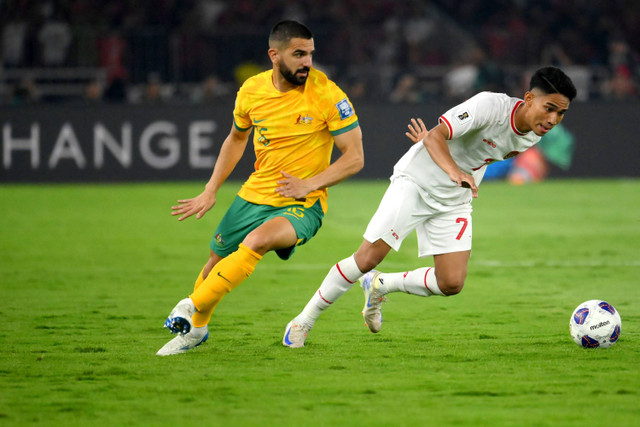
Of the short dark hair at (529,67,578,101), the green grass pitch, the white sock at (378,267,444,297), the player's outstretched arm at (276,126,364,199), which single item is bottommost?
the green grass pitch

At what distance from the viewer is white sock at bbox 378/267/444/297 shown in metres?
6.15

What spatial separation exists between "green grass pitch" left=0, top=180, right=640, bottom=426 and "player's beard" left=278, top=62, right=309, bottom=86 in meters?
1.61

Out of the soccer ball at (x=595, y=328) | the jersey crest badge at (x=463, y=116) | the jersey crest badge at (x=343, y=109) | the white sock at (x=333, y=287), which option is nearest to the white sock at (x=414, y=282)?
the white sock at (x=333, y=287)

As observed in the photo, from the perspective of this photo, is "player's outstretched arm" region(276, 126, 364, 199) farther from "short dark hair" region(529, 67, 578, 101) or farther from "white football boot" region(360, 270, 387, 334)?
"short dark hair" region(529, 67, 578, 101)

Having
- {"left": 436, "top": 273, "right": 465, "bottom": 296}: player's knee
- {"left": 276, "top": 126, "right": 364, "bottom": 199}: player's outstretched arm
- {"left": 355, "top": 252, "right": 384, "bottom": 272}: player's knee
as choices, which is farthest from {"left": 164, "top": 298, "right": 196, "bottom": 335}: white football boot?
{"left": 436, "top": 273, "right": 465, "bottom": 296}: player's knee

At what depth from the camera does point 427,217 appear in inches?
241

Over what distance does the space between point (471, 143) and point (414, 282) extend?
38.1 inches

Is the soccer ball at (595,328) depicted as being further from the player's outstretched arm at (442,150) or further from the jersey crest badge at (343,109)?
the jersey crest badge at (343,109)

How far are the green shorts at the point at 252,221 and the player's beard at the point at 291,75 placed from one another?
751mm

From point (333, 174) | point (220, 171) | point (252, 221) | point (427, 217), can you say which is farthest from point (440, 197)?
point (220, 171)

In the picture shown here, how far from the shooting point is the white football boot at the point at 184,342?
564cm

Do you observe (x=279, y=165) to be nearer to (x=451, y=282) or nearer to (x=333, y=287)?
(x=333, y=287)

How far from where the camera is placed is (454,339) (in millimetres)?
6148

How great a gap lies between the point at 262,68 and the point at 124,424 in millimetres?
14988
